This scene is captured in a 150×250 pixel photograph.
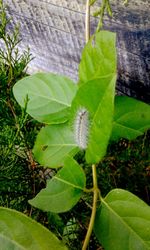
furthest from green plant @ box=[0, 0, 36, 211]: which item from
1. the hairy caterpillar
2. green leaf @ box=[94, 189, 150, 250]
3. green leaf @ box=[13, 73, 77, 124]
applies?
green leaf @ box=[94, 189, 150, 250]

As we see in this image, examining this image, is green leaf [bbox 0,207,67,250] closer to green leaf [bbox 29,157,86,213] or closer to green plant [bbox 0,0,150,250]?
green plant [bbox 0,0,150,250]

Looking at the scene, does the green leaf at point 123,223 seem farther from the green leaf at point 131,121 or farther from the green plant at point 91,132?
the green leaf at point 131,121

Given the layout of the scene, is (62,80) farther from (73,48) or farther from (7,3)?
(7,3)

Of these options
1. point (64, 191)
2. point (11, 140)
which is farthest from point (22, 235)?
point (11, 140)

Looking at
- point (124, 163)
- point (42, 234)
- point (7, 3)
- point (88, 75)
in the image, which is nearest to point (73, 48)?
point (7, 3)

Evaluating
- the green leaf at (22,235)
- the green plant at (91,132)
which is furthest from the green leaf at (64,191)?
the green leaf at (22,235)

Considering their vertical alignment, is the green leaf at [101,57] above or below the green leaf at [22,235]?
above

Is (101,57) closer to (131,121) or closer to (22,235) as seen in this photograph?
(131,121)
